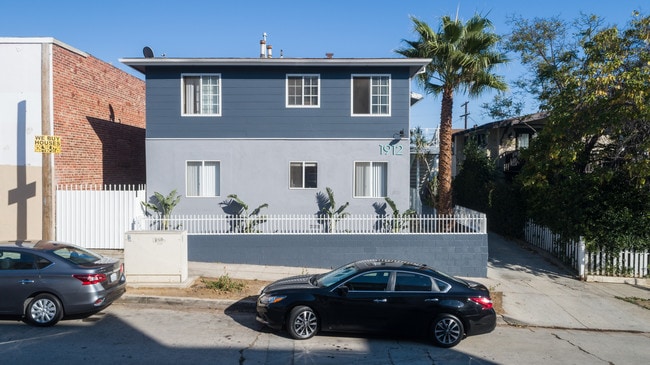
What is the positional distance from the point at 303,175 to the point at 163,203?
4197 millimetres

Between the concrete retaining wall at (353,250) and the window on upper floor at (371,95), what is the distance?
13.6ft

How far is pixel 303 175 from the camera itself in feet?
50.2

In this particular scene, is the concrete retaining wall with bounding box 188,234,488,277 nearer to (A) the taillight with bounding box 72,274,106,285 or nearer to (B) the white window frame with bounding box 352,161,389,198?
(B) the white window frame with bounding box 352,161,389,198

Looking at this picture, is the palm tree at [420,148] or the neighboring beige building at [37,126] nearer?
the neighboring beige building at [37,126]

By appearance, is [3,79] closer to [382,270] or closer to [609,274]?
[382,270]

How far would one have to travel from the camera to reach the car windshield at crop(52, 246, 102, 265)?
8617 mm

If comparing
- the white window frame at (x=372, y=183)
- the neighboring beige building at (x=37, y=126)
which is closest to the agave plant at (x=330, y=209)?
the white window frame at (x=372, y=183)

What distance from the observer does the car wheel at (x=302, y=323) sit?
8031 mm

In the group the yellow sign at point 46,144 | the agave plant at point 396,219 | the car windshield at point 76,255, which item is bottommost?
the car windshield at point 76,255

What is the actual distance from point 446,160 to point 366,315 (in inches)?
316

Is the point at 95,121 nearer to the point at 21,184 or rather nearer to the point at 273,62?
the point at 21,184

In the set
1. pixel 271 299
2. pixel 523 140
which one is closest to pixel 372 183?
pixel 271 299

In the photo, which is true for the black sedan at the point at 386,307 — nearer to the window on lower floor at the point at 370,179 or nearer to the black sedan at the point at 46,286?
the black sedan at the point at 46,286

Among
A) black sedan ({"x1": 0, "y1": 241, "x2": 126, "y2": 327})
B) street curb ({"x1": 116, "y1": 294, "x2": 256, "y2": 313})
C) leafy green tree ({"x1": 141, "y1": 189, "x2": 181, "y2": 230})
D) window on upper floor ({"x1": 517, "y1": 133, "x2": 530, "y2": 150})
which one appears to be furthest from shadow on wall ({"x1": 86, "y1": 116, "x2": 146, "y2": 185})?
window on upper floor ({"x1": 517, "y1": 133, "x2": 530, "y2": 150})
